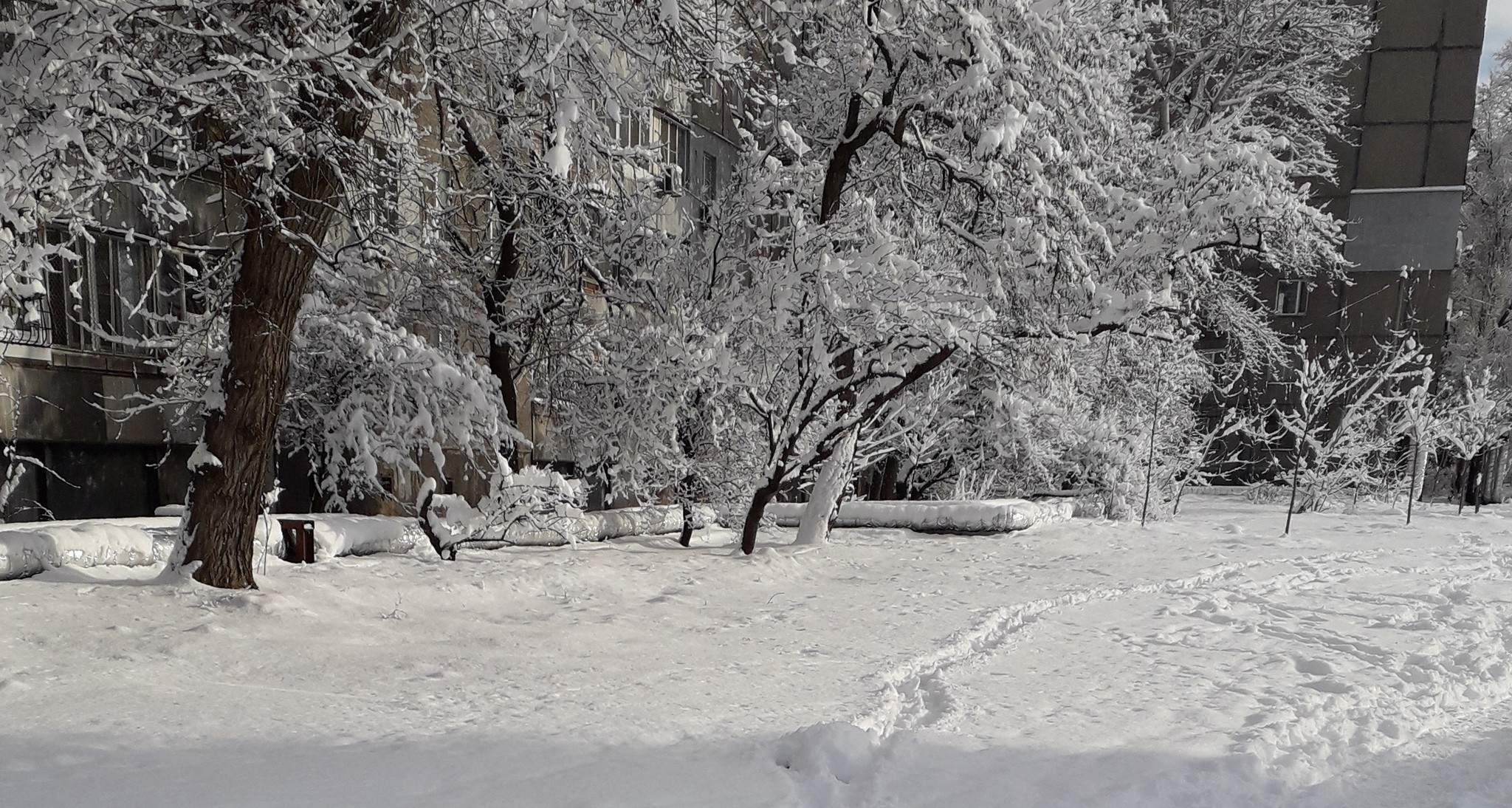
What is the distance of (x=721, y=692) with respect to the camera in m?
5.37

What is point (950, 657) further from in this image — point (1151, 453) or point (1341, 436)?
point (1341, 436)

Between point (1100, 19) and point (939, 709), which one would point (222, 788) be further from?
point (1100, 19)

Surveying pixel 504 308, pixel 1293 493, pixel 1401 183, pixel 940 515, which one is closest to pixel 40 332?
pixel 504 308

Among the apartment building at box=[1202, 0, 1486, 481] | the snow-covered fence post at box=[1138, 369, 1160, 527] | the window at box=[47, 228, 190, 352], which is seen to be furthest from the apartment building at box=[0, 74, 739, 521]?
the apartment building at box=[1202, 0, 1486, 481]

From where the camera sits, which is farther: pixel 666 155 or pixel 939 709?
pixel 666 155

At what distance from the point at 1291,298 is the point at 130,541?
30427 millimetres

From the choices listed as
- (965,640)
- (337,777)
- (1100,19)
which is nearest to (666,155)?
(1100,19)

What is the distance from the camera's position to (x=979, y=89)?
8.51 meters

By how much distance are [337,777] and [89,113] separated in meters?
3.94

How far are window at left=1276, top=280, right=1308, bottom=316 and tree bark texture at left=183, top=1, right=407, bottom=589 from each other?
29.0 m

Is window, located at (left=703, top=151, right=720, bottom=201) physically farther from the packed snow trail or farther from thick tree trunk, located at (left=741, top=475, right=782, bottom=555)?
the packed snow trail

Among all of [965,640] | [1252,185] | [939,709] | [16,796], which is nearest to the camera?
[16,796]

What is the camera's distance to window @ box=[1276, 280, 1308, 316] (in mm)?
28906

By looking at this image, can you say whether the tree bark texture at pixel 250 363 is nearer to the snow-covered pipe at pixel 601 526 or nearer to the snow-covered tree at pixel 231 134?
the snow-covered tree at pixel 231 134
